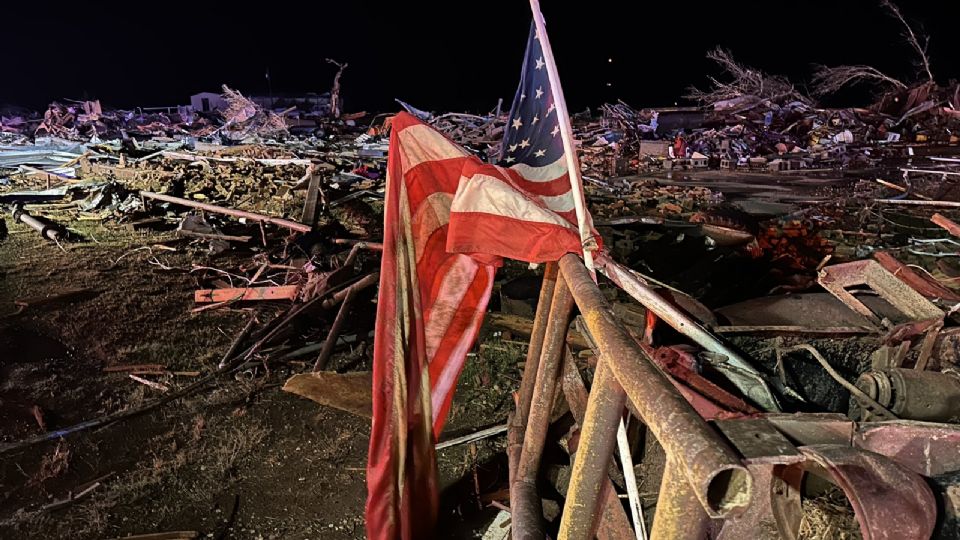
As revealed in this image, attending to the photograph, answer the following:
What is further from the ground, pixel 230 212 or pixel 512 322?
pixel 230 212

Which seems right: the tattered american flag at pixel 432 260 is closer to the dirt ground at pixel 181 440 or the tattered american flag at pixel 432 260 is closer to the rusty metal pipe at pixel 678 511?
the dirt ground at pixel 181 440

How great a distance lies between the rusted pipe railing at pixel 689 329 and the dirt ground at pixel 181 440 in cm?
205

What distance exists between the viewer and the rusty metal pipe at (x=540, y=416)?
2.81m

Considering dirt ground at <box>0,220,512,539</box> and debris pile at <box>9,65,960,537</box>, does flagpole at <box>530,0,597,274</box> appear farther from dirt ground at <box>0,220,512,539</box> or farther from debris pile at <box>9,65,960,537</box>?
dirt ground at <box>0,220,512,539</box>

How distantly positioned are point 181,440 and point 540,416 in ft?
11.7

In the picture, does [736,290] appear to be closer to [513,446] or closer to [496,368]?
[496,368]

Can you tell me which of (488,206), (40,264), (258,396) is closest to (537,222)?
(488,206)

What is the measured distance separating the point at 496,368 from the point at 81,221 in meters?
11.5

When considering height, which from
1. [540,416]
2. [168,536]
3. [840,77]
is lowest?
[168,536]

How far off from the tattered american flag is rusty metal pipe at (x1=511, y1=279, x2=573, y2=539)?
299 millimetres

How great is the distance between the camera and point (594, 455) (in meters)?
1.99

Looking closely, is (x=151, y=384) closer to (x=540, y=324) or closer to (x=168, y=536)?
(x=168, y=536)

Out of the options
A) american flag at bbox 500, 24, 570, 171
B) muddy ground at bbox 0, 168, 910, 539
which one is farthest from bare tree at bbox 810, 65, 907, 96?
american flag at bbox 500, 24, 570, 171

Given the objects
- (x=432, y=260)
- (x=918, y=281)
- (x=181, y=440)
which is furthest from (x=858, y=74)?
(x=181, y=440)
